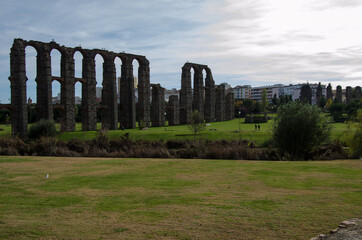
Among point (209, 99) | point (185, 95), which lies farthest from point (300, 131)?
point (209, 99)

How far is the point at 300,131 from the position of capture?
2409 cm

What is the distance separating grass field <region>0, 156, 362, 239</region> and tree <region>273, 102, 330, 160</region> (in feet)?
33.3

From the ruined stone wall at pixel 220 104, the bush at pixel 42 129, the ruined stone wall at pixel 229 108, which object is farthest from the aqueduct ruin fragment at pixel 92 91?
the ruined stone wall at pixel 229 108

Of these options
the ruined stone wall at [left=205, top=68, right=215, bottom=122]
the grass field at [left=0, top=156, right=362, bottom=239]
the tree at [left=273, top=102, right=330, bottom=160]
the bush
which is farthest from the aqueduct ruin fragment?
the grass field at [left=0, top=156, right=362, bottom=239]

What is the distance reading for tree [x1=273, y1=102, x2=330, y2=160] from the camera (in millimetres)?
24109

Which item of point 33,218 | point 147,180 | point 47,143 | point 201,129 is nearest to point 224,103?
point 201,129

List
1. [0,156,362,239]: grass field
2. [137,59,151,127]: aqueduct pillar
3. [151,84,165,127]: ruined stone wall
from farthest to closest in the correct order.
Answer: [151,84,165,127]: ruined stone wall → [137,59,151,127]: aqueduct pillar → [0,156,362,239]: grass field

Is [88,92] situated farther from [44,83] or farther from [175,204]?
[175,204]

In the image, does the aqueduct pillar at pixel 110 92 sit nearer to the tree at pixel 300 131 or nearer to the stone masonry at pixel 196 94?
the stone masonry at pixel 196 94

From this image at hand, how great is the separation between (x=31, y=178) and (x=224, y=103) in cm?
6087

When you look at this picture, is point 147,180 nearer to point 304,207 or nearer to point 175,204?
point 175,204

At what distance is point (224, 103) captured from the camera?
7138 cm

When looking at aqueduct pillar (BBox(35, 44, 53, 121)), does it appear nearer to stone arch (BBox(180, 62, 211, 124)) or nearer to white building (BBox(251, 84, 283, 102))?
stone arch (BBox(180, 62, 211, 124))

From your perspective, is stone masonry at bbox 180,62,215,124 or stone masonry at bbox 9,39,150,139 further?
stone masonry at bbox 180,62,215,124
